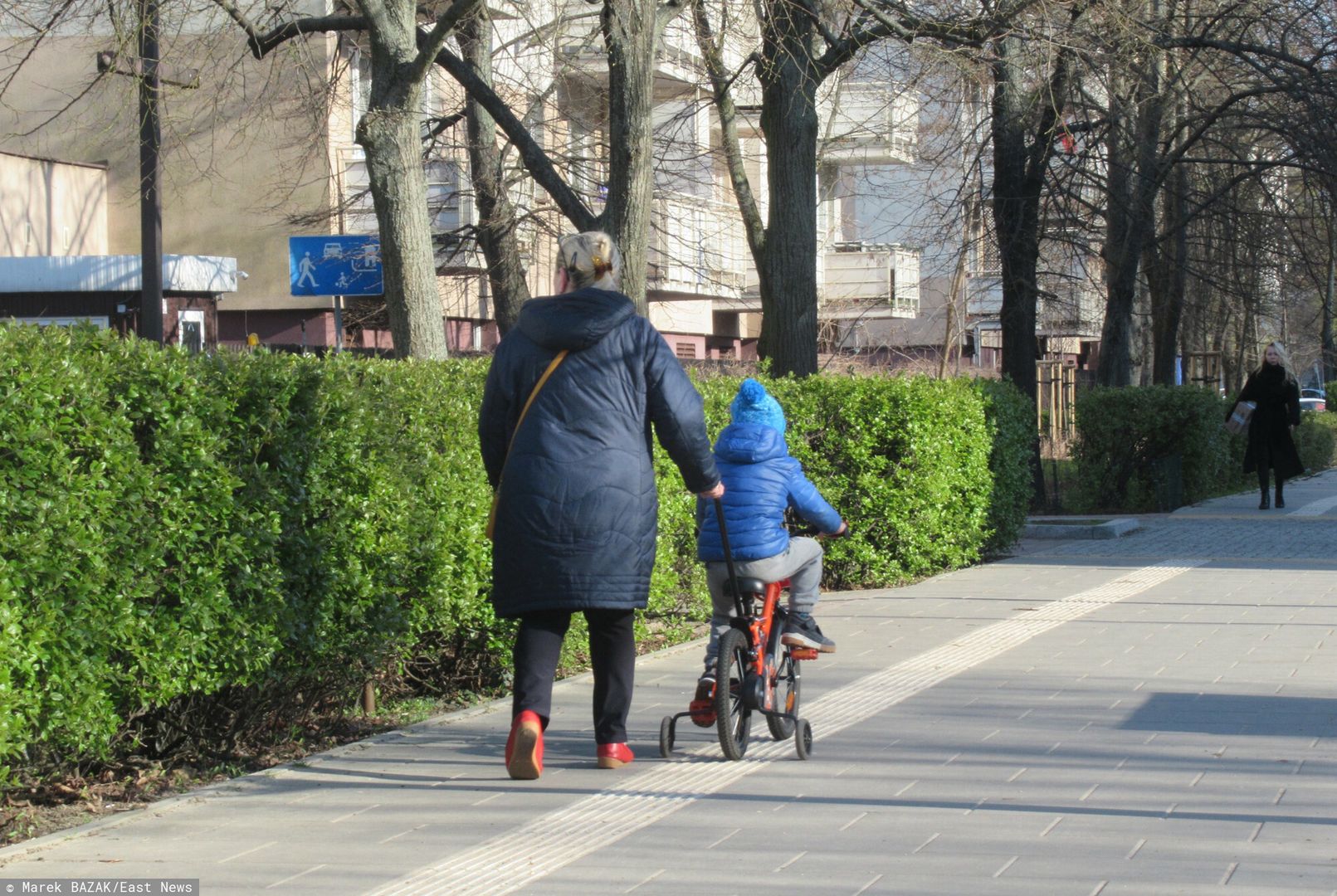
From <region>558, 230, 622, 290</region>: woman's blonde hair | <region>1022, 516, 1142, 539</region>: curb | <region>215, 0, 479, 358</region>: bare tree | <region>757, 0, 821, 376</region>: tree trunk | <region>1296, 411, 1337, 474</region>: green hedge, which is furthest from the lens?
<region>1296, 411, 1337, 474</region>: green hedge

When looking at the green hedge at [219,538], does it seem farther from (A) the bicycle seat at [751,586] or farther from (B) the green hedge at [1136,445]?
(B) the green hedge at [1136,445]

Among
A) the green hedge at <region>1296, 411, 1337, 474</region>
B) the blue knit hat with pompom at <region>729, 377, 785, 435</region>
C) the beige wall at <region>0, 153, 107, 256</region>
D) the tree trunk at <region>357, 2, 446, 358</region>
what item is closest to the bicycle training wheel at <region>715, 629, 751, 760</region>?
the blue knit hat with pompom at <region>729, 377, 785, 435</region>

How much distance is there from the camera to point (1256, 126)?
19.0m

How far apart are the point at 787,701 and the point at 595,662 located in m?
0.96

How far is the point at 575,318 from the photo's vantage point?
18.6 feet

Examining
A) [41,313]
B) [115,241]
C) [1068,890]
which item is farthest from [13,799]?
[115,241]

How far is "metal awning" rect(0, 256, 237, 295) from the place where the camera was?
20219mm

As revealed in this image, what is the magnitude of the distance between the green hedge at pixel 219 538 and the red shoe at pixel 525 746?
1062mm

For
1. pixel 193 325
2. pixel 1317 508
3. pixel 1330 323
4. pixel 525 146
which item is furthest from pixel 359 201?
pixel 1330 323

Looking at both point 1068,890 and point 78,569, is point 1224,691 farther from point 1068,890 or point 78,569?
point 78,569

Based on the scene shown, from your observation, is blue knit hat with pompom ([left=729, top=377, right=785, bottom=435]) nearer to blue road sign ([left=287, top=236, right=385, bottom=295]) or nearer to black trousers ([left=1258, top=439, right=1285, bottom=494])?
blue road sign ([left=287, top=236, right=385, bottom=295])

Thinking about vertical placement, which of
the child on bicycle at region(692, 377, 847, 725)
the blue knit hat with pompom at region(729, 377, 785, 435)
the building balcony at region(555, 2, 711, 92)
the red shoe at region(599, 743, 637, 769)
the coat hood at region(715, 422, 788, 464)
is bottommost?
the red shoe at region(599, 743, 637, 769)

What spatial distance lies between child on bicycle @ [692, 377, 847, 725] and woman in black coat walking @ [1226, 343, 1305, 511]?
13.8 m

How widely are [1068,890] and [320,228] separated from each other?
19.3 m
